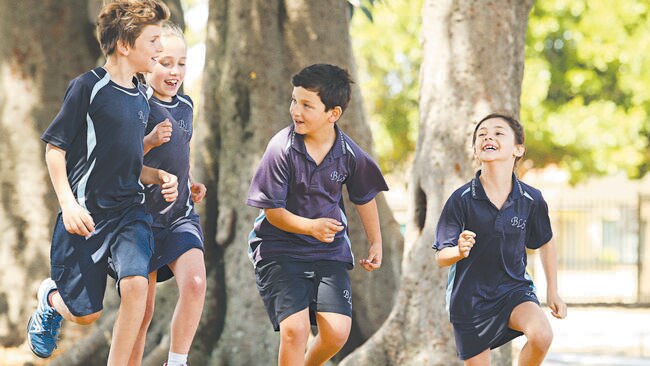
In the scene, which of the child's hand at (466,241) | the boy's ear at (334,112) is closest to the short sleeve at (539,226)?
the child's hand at (466,241)

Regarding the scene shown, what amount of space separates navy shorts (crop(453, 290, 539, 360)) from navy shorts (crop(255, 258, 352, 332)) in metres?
0.64

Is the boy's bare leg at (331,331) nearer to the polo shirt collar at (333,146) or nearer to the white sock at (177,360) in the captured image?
the white sock at (177,360)

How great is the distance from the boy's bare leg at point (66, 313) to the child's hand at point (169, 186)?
66 centimetres

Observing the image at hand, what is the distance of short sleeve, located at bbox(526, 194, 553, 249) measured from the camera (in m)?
5.90

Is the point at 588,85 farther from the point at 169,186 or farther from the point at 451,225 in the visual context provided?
the point at 169,186

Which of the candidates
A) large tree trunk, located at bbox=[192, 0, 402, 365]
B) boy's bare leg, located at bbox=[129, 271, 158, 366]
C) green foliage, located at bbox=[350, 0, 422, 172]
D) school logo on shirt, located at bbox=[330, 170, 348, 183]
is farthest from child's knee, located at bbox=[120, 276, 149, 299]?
green foliage, located at bbox=[350, 0, 422, 172]

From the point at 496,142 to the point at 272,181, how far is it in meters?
1.22

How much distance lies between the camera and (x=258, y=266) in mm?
5809

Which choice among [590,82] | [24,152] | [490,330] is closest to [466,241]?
[490,330]

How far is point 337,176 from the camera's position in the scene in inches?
228

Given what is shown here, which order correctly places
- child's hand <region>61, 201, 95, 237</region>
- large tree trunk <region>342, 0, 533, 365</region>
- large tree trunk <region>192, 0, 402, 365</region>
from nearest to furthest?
child's hand <region>61, 201, 95, 237</region> < large tree trunk <region>342, 0, 533, 365</region> < large tree trunk <region>192, 0, 402, 365</region>

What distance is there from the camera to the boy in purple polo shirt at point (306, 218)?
5.62 m

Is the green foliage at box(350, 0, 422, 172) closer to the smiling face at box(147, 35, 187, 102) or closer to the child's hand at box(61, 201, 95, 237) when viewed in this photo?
the smiling face at box(147, 35, 187, 102)

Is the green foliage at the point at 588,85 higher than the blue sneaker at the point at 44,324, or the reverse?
the green foliage at the point at 588,85
